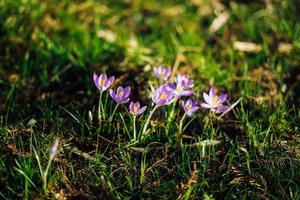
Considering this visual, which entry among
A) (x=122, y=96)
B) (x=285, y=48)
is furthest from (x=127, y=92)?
(x=285, y=48)

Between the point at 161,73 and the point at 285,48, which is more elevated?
the point at 161,73

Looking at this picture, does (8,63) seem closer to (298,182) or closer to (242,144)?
(242,144)

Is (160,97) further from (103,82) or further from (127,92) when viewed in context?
(103,82)

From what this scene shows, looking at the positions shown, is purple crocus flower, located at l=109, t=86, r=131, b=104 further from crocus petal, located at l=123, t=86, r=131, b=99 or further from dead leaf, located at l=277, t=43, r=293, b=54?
dead leaf, located at l=277, t=43, r=293, b=54

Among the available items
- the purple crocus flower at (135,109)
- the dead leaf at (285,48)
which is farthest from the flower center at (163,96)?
the dead leaf at (285,48)

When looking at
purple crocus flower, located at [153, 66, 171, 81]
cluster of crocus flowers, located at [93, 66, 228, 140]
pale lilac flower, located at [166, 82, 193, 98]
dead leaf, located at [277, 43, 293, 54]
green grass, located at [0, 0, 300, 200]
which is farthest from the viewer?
dead leaf, located at [277, 43, 293, 54]

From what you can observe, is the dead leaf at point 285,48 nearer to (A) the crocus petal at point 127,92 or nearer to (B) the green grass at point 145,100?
(B) the green grass at point 145,100

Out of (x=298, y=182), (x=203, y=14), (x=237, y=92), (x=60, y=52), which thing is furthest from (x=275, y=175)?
(x=203, y=14)

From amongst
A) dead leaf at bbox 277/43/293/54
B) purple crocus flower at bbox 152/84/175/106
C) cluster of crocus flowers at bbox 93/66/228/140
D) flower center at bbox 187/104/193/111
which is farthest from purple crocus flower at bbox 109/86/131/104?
dead leaf at bbox 277/43/293/54

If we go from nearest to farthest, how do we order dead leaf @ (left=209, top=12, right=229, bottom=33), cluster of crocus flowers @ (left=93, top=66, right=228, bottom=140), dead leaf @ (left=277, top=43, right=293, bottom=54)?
cluster of crocus flowers @ (left=93, top=66, right=228, bottom=140), dead leaf @ (left=277, top=43, right=293, bottom=54), dead leaf @ (left=209, top=12, right=229, bottom=33)
